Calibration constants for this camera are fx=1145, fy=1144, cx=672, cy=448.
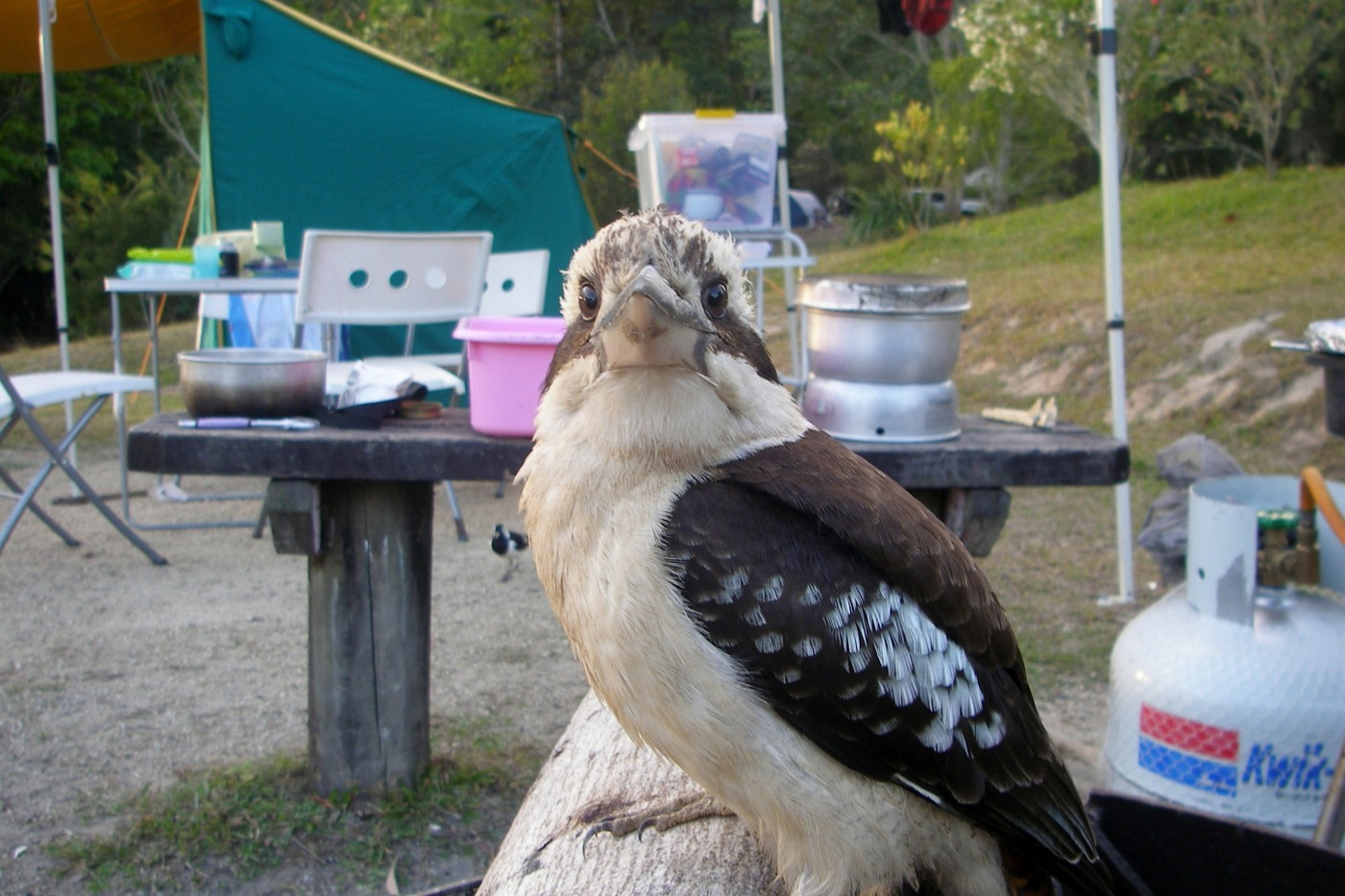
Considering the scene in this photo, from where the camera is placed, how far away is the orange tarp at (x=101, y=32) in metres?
8.10

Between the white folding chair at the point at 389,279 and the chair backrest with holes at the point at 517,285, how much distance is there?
1.41 meters

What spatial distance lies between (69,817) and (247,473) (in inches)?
56.7

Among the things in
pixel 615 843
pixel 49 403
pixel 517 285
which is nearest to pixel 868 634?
pixel 615 843

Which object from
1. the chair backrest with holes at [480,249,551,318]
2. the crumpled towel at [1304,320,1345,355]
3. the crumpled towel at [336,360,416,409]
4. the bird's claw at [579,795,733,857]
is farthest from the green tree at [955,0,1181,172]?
the bird's claw at [579,795,733,857]

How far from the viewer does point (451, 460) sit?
10.2 ft

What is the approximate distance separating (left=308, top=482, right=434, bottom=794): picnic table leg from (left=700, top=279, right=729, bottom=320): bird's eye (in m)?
1.70

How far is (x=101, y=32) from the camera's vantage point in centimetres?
841

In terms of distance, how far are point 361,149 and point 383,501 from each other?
595 centimetres

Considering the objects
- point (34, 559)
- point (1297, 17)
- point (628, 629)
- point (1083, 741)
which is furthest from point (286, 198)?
point (1297, 17)

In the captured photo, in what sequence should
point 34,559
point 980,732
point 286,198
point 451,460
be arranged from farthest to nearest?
point 286,198, point 34,559, point 451,460, point 980,732

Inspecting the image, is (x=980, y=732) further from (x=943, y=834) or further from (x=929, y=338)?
(x=929, y=338)

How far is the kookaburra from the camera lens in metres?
1.80

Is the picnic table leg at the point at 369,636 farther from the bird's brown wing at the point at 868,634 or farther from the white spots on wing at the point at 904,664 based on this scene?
the white spots on wing at the point at 904,664

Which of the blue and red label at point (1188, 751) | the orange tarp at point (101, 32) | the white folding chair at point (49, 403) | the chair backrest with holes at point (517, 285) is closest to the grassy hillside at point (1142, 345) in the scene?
the blue and red label at point (1188, 751)
